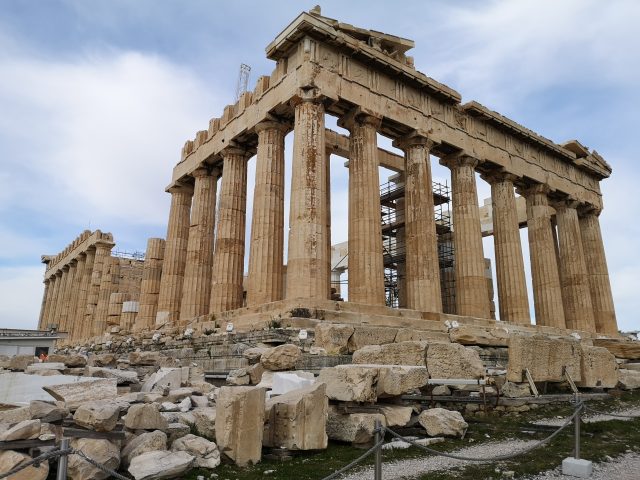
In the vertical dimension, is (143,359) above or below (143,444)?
above

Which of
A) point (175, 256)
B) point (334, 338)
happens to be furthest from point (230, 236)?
point (334, 338)

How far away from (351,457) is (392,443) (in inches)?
36.8

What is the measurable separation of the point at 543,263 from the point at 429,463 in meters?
21.9

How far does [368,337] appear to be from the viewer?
11766 mm

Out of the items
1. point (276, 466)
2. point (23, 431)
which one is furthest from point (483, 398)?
point (23, 431)

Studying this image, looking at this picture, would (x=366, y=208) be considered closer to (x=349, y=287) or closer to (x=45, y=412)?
(x=349, y=287)

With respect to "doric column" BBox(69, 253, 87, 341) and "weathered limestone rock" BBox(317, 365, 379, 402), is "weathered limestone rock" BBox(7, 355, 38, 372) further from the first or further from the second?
"doric column" BBox(69, 253, 87, 341)

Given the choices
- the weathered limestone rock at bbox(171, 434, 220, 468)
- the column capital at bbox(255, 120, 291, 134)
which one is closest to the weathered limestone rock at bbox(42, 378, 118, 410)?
the weathered limestone rock at bbox(171, 434, 220, 468)

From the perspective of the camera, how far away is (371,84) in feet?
63.9

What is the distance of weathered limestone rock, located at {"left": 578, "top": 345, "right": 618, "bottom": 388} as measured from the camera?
1147cm

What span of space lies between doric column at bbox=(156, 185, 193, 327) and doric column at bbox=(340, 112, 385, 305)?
1018cm

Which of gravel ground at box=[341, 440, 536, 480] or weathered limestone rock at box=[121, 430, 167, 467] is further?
gravel ground at box=[341, 440, 536, 480]

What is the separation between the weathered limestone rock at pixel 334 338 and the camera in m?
11.1

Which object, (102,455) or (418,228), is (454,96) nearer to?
(418,228)
